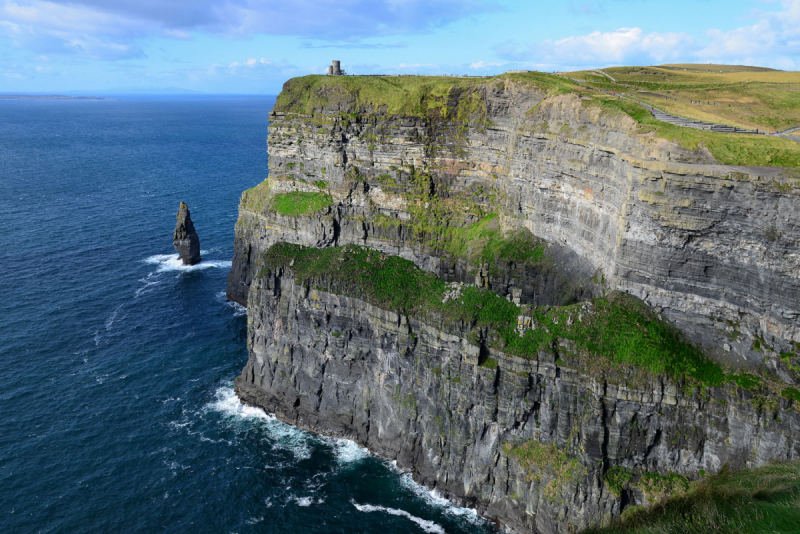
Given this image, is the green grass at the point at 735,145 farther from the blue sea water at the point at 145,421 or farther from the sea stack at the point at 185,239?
the sea stack at the point at 185,239

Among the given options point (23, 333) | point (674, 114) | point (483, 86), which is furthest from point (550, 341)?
point (23, 333)

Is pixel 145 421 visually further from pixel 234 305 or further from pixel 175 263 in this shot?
pixel 175 263

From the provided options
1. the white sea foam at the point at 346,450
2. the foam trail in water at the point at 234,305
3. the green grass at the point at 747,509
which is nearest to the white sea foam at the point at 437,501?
the white sea foam at the point at 346,450

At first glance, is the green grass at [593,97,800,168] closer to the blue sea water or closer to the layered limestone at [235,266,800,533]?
the layered limestone at [235,266,800,533]

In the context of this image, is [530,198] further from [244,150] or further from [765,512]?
[244,150]

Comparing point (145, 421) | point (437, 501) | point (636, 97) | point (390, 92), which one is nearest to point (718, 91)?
point (636, 97)
